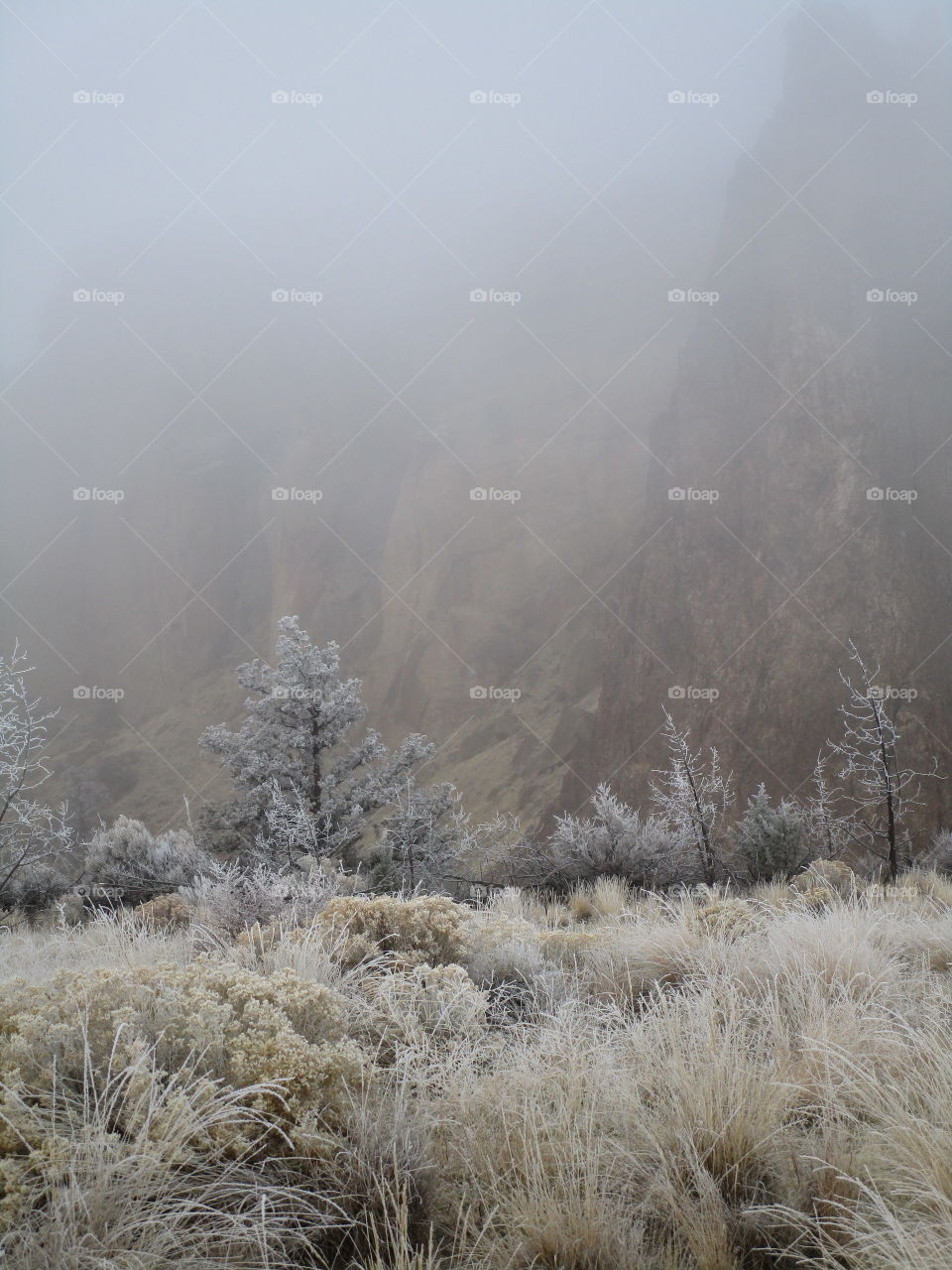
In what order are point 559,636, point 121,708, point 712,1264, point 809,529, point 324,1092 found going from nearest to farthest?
point 712,1264
point 324,1092
point 809,529
point 559,636
point 121,708

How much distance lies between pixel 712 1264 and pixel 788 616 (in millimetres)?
27283

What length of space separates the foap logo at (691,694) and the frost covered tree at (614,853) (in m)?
15.6

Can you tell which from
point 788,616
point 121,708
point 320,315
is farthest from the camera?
point 320,315

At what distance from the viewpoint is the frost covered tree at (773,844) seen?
11.9m

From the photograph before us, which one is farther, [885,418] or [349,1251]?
[885,418]

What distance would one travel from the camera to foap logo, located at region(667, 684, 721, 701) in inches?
1045

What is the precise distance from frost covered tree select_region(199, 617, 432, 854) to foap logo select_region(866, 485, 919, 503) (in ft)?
68.9

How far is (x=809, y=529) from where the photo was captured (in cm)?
2898

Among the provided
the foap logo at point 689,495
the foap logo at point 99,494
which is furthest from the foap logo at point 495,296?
the foap logo at point 99,494

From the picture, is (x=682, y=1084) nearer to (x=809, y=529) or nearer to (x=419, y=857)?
(x=419, y=857)

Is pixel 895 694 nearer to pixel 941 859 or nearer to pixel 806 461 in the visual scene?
pixel 941 859

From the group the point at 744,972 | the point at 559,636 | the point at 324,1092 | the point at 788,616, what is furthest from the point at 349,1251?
the point at 559,636

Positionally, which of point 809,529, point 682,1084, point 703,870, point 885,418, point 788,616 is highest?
point 885,418

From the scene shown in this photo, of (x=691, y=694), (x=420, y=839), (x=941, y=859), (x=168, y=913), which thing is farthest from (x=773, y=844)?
(x=691, y=694)
